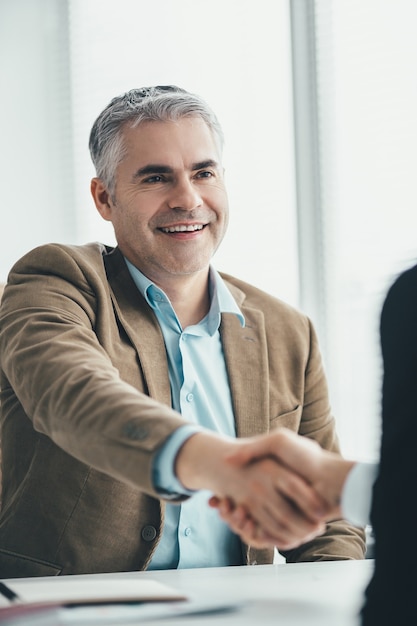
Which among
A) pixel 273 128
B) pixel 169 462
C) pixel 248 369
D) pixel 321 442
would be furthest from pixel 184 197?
pixel 273 128

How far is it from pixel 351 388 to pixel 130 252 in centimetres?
125

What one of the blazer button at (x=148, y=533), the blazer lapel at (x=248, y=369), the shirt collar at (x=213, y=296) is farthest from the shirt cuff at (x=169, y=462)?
the shirt collar at (x=213, y=296)

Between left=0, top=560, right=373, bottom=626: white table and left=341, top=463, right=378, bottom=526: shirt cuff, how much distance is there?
0.06 metres

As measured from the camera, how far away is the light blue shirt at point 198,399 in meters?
1.60

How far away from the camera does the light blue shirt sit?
1.60 meters

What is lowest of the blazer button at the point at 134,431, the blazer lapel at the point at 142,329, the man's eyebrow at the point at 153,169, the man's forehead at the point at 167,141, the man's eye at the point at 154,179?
the blazer lapel at the point at 142,329

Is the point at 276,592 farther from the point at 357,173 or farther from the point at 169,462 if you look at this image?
the point at 357,173

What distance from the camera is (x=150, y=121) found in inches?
71.2

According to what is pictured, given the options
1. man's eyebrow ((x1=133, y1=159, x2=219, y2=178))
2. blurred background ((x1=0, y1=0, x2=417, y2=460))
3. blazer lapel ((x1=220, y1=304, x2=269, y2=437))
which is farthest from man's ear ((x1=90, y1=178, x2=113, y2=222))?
blurred background ((x1=0, y1=0, x2=417, y2=460))

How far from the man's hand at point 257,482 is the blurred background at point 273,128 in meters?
1.67

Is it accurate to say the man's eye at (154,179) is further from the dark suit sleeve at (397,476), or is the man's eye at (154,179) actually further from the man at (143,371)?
the dark suit sleeve at (397,476)

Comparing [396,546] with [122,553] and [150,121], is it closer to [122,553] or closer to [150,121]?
[122,553]

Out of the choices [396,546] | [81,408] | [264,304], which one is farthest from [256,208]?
[396,546]

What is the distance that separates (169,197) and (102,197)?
21cm
